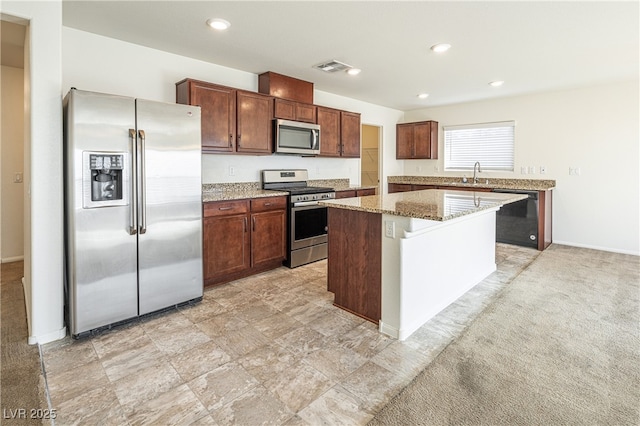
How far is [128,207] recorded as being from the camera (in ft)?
8.38

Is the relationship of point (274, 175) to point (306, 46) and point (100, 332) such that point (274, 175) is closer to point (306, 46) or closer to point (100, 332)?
point (306, 46)

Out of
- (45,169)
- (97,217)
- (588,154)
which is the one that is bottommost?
(97,217)

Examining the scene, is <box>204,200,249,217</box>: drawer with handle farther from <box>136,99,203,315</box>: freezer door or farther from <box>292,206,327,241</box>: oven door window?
<box>292,206,327,241</box>: oven door window

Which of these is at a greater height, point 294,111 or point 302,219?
point 294,111

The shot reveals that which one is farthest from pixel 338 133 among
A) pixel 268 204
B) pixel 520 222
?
pixel 520 222

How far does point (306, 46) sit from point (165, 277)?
2500 mm

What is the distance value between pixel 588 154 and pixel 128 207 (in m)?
5.96

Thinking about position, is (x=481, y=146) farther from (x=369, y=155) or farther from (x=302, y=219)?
(x=302, y=219)

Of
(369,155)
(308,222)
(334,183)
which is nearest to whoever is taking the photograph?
(308,222)

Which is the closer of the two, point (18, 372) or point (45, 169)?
point (18, 372)

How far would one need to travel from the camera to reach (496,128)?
5.85 m

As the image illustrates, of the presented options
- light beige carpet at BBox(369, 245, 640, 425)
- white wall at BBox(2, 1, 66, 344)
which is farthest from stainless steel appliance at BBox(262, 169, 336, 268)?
white wall at BBox(2, 1, 66, 344)

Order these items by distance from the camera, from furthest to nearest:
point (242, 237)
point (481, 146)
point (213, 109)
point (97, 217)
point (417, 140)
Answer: point (417, 140) < point (481, 146) < point (242, 237) < point (213, 109) < point (97, 217)

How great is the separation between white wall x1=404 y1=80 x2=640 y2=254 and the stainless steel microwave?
3.38 m
